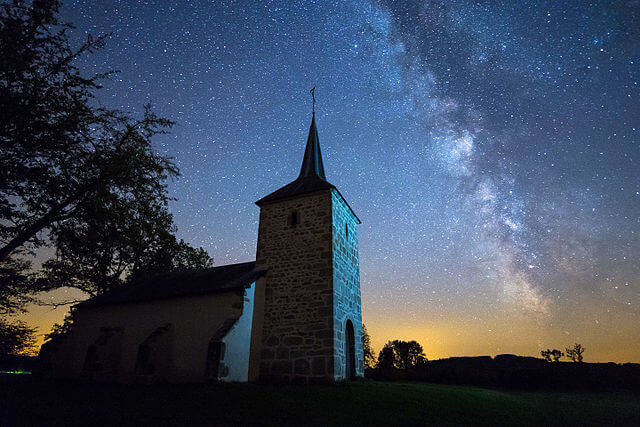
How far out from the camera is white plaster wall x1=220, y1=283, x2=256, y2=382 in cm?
1109

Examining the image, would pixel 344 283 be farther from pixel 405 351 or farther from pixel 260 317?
pixel 405 351

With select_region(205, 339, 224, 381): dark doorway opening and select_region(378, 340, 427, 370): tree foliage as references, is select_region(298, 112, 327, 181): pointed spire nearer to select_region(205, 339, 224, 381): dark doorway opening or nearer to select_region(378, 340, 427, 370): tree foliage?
select_region(205, 339, 224, 381): dark doorway opening

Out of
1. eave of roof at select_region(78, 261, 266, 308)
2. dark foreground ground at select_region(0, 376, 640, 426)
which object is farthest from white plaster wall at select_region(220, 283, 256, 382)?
dark foreground ground at select_region(0, 376, 640, 426)

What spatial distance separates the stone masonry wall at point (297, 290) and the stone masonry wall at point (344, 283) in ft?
1.30

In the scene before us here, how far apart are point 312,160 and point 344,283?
792cm

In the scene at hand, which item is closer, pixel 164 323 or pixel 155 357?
pixel 155 357

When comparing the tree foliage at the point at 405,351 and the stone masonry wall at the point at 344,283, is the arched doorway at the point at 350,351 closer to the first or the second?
the stone masonry wall at the point at 344,283

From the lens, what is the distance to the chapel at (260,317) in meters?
12.1

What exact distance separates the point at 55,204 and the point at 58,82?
3507mm

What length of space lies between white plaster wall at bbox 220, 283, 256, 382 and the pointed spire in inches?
307

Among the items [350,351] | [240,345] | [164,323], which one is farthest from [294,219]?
[164,323]

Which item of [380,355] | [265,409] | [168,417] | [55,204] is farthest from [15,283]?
[380,355]

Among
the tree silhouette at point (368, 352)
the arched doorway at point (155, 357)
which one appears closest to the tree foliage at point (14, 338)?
the arched doorway at point (155, 357)

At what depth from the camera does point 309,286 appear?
13344 mm
